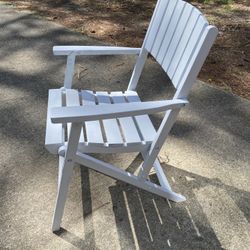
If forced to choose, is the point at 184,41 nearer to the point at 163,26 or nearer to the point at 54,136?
the point at 163,26

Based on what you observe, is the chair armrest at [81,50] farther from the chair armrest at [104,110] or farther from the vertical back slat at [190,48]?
the chair armrest at [104,110]

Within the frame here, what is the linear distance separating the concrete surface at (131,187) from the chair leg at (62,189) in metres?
0.08

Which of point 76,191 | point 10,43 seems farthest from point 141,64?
point 10,43

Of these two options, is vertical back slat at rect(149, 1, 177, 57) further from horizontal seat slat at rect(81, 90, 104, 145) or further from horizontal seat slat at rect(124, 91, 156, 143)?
horizontal seat slat at rect(81, 90, 104, 145)

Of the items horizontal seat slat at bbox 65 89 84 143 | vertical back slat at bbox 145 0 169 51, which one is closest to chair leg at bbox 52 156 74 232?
horizontal seat slat at bbox 65 89 84 143

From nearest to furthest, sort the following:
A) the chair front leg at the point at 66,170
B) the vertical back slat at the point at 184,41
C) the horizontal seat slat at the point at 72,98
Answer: the chair front leg at the point at 66,170 → the vertical back slat at the point at 184,41 → the horizontal seat slat at the point at 72,98

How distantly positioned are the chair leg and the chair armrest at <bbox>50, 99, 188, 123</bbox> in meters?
0.29

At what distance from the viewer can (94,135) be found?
1.85 m

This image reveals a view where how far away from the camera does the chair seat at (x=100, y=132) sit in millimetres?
1778

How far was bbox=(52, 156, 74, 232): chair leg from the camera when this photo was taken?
1707 millimetres

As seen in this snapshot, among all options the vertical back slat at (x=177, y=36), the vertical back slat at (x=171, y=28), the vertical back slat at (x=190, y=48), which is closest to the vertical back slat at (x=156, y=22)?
the vertical back slat at (x=171, y=28)

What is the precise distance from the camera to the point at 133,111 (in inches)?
64.7

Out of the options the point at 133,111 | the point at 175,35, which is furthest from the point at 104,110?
the point at 175,35

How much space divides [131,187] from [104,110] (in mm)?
813
